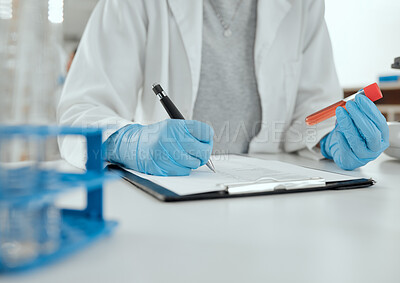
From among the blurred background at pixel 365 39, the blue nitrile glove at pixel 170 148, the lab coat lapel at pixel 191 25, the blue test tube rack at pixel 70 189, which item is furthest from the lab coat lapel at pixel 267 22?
the blurred background at pixel 365 39

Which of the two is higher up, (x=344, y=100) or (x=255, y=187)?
(x=344, y=100)

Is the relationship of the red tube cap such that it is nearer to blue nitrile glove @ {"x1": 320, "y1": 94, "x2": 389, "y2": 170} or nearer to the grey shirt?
blue nitrile glove @ {"x1": 320, "y1": 94, "x2": 389, "y2": 170}

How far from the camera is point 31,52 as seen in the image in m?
0.25

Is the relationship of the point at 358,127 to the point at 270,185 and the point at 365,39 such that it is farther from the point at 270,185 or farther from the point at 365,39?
the point at 365,39

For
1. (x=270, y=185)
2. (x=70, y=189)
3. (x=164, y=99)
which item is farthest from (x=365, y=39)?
(x=70, y=189)

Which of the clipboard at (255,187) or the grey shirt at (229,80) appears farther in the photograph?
the grey shirt at (229,80)

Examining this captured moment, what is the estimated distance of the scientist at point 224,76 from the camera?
0.77m

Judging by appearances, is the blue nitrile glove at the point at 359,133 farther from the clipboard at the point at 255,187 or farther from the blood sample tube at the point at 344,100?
the clipboard at the point at 255,187

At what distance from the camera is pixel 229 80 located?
1128mm

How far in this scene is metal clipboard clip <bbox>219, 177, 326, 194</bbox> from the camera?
1.53ft

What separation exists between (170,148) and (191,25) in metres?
0.55

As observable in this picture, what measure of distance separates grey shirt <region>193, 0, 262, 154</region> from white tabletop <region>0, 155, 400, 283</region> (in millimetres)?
667

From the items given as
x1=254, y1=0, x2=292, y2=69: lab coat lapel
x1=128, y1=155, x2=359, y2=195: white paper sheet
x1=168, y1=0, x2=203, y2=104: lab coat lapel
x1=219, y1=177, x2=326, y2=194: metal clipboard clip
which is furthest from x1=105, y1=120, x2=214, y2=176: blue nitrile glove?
x1=254, y1=0, x2=292, y2=69: lab coat lapel

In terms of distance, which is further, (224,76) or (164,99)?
(224,76)
